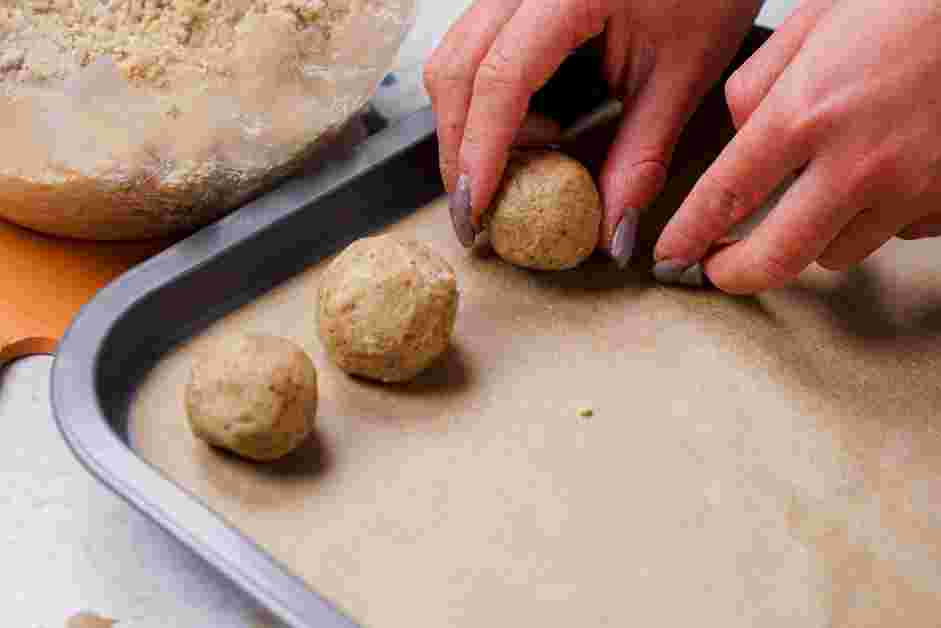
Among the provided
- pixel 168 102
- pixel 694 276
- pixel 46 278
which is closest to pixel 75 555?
pixel 46 278

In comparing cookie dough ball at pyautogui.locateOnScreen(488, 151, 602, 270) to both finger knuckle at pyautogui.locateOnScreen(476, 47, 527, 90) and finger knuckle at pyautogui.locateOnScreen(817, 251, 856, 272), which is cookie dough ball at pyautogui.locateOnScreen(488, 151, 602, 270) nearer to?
finger knuckle at pyautogui.locateOnScreen(476, 47, 527, 90)

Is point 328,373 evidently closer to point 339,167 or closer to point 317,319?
point 317,319

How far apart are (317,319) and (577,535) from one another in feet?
1.43

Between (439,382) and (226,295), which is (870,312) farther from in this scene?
(226,295)

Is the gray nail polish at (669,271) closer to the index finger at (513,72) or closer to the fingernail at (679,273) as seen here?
the fingernail at (679,273)

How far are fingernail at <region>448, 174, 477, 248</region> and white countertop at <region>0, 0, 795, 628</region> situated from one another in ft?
1.89

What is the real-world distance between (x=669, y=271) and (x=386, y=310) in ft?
1.47

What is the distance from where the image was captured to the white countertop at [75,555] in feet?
4.07

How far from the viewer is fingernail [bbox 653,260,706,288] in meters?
1.50

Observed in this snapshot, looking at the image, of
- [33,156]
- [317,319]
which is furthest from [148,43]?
[317,319]

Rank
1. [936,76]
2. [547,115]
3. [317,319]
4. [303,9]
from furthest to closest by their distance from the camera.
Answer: [547,115], [303,9], [317,319], [936,76]

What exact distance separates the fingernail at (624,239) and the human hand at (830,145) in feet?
0.22

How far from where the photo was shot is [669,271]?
1503 mm

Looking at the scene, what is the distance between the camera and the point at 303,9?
150cm
